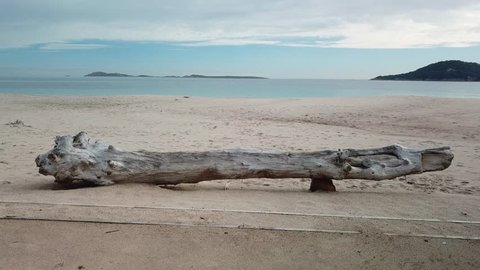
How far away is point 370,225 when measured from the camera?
4562 millimetres

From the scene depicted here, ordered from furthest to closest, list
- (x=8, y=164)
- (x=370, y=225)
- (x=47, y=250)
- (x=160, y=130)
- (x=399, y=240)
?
1. (x=160, y=130)
2. (x=8, y=164)
3. (x=370, y=225)
4. (x=399, y=240)
5. (x=47, y=250)

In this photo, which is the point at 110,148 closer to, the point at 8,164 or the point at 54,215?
the point at 54,215

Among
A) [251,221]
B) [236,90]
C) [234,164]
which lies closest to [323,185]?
[234,164]

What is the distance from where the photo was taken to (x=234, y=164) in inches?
237

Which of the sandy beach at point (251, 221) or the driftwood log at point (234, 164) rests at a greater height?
the driftwood log at point (234, 164)

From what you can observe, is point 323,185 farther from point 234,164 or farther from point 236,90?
point 236,90

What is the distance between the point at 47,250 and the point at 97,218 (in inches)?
31.0

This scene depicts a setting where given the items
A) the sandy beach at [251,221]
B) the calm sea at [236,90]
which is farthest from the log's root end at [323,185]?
the calm sea at [236,90]

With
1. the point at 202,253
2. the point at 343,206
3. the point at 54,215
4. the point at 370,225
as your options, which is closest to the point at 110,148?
the point at 54,215

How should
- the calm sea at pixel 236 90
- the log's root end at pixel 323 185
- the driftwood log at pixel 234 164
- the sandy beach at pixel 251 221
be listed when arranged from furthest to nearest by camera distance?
the calm sea at pixel 236 90, the log's root end at pixel 323 185, the driftwood log at pixel 234 164, the sandy beach at pixel 251 221

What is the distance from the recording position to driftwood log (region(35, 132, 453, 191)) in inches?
232

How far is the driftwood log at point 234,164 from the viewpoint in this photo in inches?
232

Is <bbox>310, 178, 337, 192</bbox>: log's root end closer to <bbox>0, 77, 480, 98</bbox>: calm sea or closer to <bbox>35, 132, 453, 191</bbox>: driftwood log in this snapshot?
<bbox>35, 132, 453, 191</bbox>: driftwood log

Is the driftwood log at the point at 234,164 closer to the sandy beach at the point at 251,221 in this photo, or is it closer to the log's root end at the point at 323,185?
the log's root end at the point at 323,185
